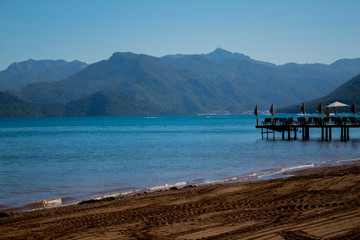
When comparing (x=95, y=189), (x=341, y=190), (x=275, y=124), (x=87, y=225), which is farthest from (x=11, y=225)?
(x=275, y=124)

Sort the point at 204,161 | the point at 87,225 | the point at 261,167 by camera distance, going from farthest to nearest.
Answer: the point at 204,161
the point at 261,167
the point at 87,225

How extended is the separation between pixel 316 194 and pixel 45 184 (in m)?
13.7

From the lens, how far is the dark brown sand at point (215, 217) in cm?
896

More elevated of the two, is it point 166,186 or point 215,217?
point 215,217

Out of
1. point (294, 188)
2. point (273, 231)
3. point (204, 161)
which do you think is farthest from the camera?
point (204, 161)

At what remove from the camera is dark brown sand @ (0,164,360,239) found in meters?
8.96

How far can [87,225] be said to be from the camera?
1027 cm

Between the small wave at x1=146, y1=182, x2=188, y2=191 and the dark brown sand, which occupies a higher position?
the dark brown sand

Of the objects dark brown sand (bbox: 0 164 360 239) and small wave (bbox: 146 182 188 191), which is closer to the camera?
dark brown sand (bbox: 0 164 360 239)

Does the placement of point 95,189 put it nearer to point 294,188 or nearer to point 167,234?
point 294,188

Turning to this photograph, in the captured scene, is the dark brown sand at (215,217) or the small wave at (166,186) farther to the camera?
the small wave at (166,186)

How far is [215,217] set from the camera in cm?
1048

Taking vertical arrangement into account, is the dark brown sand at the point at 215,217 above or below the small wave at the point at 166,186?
above

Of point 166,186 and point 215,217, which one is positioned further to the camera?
point 166,186
